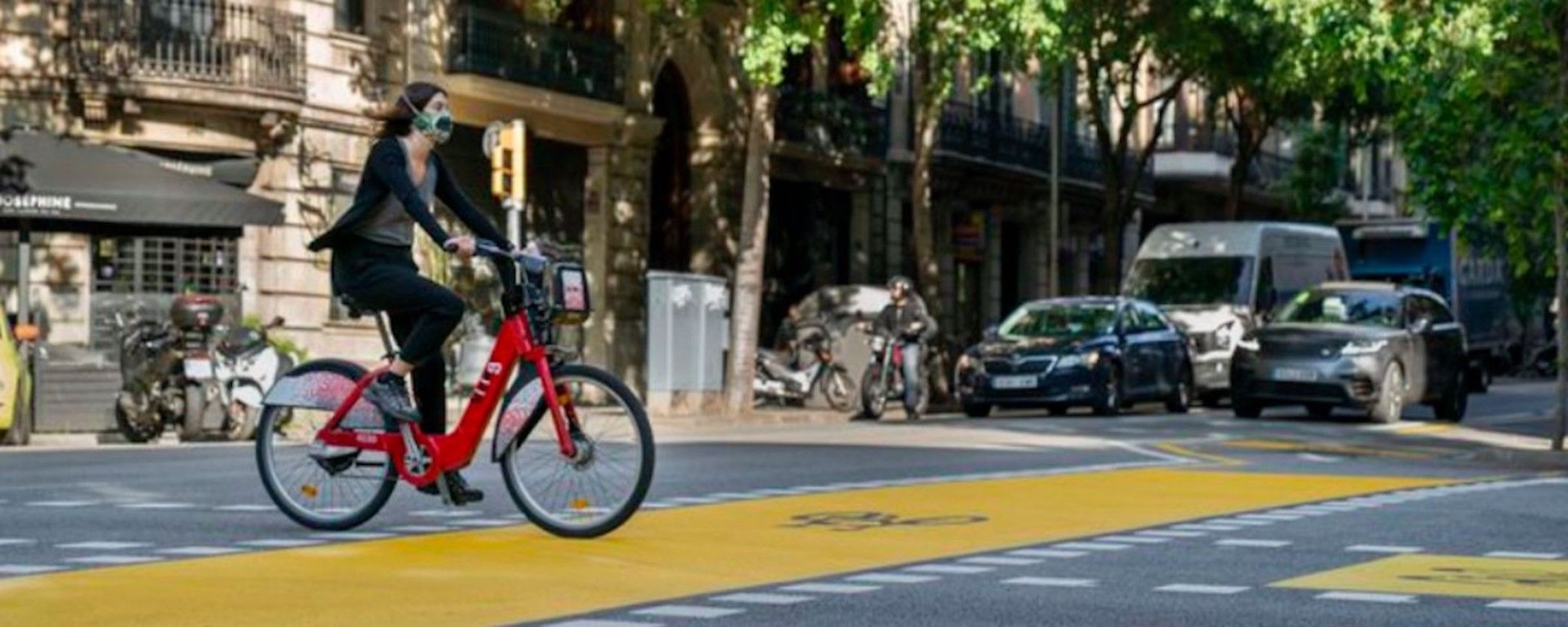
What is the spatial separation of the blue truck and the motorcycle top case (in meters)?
30.1

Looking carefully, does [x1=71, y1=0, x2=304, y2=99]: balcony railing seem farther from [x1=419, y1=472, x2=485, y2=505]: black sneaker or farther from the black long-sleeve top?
[x1=419, y1=472, x2=485, y2=505]: black sneaker

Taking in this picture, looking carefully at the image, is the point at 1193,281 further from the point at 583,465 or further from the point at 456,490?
the point at 583,465

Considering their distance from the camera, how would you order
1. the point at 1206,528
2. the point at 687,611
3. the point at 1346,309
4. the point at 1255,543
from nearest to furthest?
the point at 687,611
the point at 1255,543
the point at 1206,528
the point at 1346,309

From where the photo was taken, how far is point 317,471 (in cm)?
1321

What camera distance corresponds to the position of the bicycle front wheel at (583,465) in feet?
40.4

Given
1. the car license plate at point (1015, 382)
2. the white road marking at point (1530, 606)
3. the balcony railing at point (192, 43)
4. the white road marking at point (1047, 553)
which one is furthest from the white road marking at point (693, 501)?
the car license plate at point (1015, 382)

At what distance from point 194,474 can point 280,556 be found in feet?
21.2

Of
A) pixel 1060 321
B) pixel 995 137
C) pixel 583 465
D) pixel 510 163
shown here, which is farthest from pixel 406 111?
pixel 995 137

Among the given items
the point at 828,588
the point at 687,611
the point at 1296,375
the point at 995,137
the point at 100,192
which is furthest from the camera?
the point at 995,137

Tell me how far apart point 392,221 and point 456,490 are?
3.60 ft

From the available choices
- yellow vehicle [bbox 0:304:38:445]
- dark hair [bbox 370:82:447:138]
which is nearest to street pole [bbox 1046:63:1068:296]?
yellow vehicle [bbox 0:304:38:445]

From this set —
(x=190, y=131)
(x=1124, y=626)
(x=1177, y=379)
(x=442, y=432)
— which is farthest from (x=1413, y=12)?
(x=1124, y=626)

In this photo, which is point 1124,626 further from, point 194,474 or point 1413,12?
point 1413,12

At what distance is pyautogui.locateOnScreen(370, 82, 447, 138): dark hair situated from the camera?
42.2 feet
